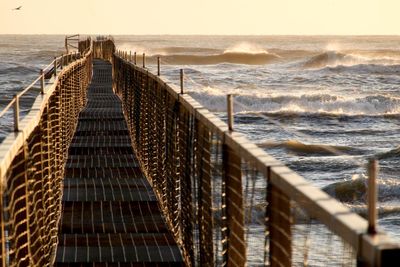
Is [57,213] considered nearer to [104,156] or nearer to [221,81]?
[104,156]

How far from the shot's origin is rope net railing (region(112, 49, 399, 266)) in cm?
348

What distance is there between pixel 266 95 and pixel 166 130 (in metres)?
47.9

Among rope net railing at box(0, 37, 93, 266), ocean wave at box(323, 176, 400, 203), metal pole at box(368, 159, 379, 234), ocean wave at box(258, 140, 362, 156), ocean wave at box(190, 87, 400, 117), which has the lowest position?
ocean wave at box(190, 87, 400, 117)

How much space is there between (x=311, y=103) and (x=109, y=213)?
44050 millimetres

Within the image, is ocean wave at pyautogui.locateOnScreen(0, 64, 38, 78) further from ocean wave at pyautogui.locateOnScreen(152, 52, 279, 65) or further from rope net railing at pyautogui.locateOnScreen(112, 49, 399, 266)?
rope net railing at pyautogui.locateOnScreen(112, 49, 399, 266)

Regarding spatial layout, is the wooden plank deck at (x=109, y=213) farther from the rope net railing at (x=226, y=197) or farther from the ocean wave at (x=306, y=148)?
the ocean wave at (x=306, y=148)

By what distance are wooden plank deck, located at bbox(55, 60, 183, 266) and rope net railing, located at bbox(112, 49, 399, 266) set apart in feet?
0.63

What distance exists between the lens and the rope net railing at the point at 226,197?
11.4 feet

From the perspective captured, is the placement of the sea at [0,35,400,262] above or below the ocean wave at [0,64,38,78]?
above

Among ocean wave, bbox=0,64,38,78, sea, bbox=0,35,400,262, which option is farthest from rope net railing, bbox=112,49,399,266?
ocean wave, bbox=0,64,38,78

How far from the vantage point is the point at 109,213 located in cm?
1071

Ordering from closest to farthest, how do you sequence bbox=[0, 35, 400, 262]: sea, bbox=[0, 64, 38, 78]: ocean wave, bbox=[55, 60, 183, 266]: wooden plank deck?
bbox=[55, 60, 183, 266]: wooden plank deck < bbox=[0, 35, 400, 262]: sea < bbox=[0, 64, 38, 78]: ocean wave

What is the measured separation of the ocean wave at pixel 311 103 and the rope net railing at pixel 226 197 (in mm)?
36687

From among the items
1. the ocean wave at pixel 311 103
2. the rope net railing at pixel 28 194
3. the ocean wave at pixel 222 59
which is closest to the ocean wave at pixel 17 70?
the ocean wave at pixel 222 59
